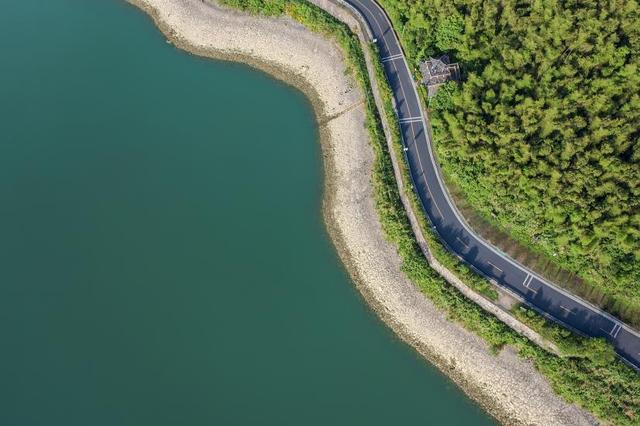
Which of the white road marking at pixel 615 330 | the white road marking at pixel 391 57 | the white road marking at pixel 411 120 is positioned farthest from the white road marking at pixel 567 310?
the white road marking at pixel 391 57

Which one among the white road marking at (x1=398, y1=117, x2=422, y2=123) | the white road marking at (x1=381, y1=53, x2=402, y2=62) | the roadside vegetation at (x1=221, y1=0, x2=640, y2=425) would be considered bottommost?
the roadside vegetation at (x1=221, y1=0, x2=640, y2=425)

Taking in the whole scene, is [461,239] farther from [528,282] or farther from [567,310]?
[567,310]

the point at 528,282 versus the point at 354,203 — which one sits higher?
the point at 528,282

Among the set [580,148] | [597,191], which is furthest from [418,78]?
[597,191]

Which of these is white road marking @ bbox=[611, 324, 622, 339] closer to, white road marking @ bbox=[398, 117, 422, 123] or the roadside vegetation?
the roadside vegetation

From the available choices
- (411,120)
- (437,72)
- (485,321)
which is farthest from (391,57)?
(485,321)

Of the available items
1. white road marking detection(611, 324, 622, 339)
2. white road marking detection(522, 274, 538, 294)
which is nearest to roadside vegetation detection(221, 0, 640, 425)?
white road marking detection(611, 324, 622, 339)
